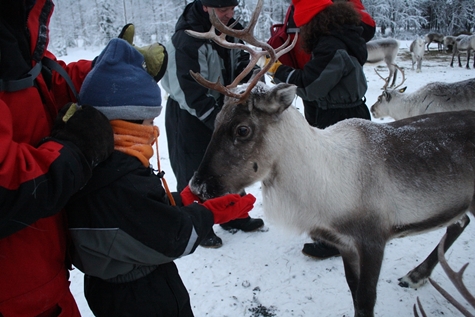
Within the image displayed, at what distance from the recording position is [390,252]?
3.35 meters

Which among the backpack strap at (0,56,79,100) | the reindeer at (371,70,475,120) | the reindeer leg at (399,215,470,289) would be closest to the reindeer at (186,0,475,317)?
the reindeer leg at (399,215,470,289)

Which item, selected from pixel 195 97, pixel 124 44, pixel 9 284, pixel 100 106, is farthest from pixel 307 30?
pixel 9 284

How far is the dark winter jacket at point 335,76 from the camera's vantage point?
2.79 m

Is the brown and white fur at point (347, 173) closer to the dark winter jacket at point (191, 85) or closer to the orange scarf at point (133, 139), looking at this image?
the orange scarf at point (133, 139)

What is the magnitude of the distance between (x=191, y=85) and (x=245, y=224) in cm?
172

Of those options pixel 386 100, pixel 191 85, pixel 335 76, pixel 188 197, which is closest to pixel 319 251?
pixel 335 76

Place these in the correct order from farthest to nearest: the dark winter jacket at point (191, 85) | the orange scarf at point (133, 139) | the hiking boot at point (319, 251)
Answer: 1. the hiking boot at point (319, 251)
2. the dark winter jacket at point (191, 85)
3. the orange scarf at point (133, 139)

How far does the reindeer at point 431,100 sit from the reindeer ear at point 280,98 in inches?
192

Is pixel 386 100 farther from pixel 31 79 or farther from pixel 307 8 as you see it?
pixel 31 79

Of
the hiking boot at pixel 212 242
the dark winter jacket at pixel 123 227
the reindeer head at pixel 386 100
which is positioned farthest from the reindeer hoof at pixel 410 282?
the reindeer head at pixel 386 100

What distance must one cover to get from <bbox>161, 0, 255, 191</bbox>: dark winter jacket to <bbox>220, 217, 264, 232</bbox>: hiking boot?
76 cm

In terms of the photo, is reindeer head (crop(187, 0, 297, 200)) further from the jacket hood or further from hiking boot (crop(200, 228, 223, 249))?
hiking boot (crop(200, 228, 223, 249))

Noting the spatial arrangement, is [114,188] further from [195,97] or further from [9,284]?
[195,97]

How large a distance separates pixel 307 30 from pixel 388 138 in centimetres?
128
